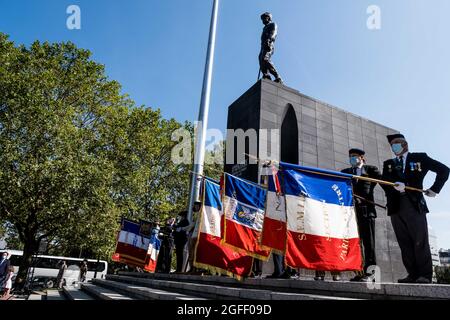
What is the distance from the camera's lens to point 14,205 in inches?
646

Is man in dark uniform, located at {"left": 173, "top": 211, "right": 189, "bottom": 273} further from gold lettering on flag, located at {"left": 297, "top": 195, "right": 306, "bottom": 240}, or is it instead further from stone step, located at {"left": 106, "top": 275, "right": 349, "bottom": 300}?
gold lettering on flag, located at {"left": 297, "top": 195, "right": 306, "bottom": 240}

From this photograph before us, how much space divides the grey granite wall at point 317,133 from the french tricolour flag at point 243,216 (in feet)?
7.27

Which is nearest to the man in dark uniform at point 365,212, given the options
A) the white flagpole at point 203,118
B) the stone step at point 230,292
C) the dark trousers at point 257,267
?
the stone step at point 230,292

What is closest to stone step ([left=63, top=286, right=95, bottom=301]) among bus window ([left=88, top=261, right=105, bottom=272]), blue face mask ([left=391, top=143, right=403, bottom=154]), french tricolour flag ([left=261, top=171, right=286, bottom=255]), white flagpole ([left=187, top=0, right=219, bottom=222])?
white flagpole ([left=187, top=0, right=219, bottom=222])

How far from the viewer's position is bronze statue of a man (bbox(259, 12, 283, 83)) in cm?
1152

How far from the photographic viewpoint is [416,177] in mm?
4961

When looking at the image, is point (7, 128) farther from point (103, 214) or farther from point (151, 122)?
point (151, 122)

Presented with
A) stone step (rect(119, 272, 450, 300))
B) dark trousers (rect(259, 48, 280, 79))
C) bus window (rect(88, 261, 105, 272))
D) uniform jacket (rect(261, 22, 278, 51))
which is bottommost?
bus window (rect(88, 261, 105, 272))

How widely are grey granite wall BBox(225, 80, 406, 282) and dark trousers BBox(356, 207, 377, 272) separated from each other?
3957 millimetres

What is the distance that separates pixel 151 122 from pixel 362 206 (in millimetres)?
20346

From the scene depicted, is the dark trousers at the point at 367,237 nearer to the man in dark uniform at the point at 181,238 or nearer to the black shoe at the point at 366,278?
the black shoe at the point at 366,278

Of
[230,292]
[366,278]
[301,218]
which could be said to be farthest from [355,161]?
[230,292]

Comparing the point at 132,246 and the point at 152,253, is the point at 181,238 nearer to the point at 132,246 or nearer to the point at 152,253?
the point at 152,253
